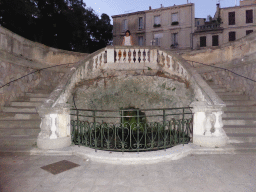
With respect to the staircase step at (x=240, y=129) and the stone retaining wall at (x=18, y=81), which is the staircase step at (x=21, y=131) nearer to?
the stone retaining wall at (x=18, y=81)

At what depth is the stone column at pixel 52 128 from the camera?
4.57 metres

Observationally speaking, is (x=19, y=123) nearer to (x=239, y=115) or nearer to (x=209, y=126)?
(x=209, y=126)

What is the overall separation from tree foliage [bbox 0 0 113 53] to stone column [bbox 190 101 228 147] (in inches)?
→ 480

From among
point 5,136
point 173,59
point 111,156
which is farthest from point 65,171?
point 173,59

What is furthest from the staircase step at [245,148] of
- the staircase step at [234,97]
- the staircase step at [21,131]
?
the staircase step at [21,131]

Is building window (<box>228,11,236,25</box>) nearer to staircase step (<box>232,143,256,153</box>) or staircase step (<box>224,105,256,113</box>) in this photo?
staircase step (<box>224,105,256,113</box>)

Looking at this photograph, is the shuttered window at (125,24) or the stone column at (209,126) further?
the shuttered window at (125,24)

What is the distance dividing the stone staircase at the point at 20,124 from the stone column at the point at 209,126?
4548 millimetres

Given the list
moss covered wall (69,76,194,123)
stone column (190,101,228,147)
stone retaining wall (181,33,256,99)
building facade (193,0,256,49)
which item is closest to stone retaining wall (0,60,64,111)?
moss covered wall (69,76,194,123)

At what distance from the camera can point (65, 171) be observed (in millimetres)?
3549

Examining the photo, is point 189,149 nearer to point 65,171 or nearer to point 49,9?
point 65,171

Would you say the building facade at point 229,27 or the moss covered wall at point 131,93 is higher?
the building facade at point 229,27

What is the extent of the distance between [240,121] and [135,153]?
3.78 m

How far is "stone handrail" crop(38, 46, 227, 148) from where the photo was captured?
462cm
